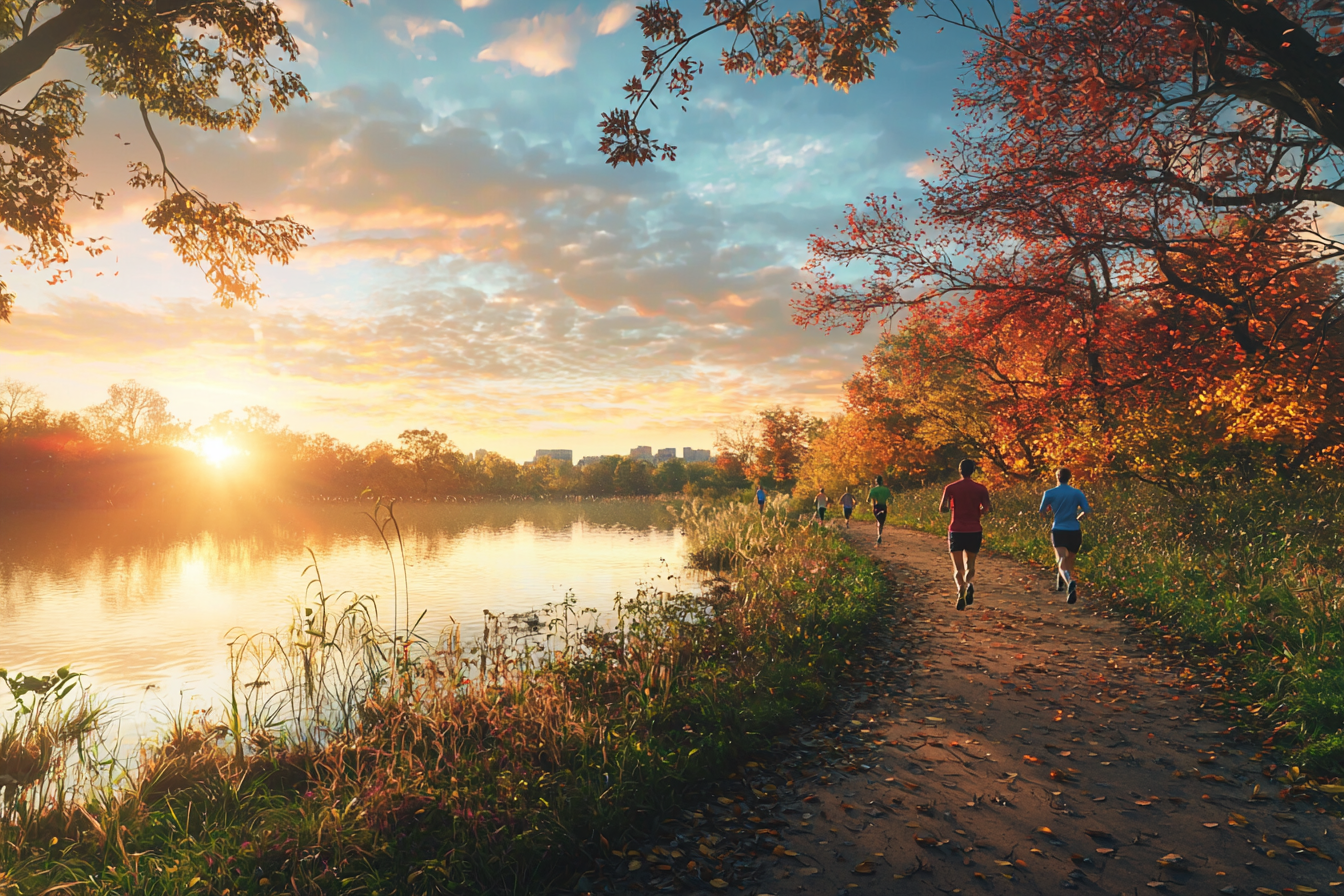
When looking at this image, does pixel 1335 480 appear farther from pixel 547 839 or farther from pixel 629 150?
pixel 547 839

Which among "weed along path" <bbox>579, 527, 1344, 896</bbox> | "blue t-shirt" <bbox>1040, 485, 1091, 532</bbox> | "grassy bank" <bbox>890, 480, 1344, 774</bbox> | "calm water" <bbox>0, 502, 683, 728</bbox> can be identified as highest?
"blue t-shirt" <bbox>1040, 485, 1091, 532</bbox>

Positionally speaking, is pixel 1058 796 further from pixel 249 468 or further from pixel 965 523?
pixel 249 468

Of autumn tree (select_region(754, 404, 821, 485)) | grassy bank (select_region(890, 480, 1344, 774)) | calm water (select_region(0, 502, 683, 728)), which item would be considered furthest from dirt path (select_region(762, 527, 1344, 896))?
autumn tree (select_region(754, 404, 821, 485))

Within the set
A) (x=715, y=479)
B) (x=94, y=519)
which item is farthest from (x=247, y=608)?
(x=715, y=479)

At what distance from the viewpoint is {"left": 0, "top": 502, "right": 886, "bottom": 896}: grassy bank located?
3678 mm

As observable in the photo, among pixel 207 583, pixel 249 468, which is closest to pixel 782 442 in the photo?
pixel 207 583

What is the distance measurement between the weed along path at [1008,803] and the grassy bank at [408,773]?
1.29 feet

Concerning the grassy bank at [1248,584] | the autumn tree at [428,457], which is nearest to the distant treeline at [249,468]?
the autumn tree at [428,457]

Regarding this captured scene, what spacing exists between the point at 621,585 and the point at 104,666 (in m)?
10.5

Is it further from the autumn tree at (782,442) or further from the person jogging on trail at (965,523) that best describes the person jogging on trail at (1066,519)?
the autumn tree at (782,442)

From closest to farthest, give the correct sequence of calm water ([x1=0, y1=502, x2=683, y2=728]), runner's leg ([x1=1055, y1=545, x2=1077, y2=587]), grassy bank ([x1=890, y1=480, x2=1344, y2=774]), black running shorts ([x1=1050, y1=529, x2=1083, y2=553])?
grassy bank ([x1=890, y1=480, x2=1344, y2=774]) → calm water ([x1=0, y1=502, x2=683, y2=728]) → black running shorts ([x1=1050, y1=529, x2=1083, y2=553]) → runner's leg ([x1=1055, y1=545, x2=1077, y2=587])

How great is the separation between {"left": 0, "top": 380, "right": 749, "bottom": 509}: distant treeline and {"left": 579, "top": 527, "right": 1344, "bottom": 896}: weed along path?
62.2m

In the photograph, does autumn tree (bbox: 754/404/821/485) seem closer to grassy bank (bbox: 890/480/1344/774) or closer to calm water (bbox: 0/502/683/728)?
calm water (bbox: 0/502/683/728)

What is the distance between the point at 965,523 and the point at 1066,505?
1.83 metres
